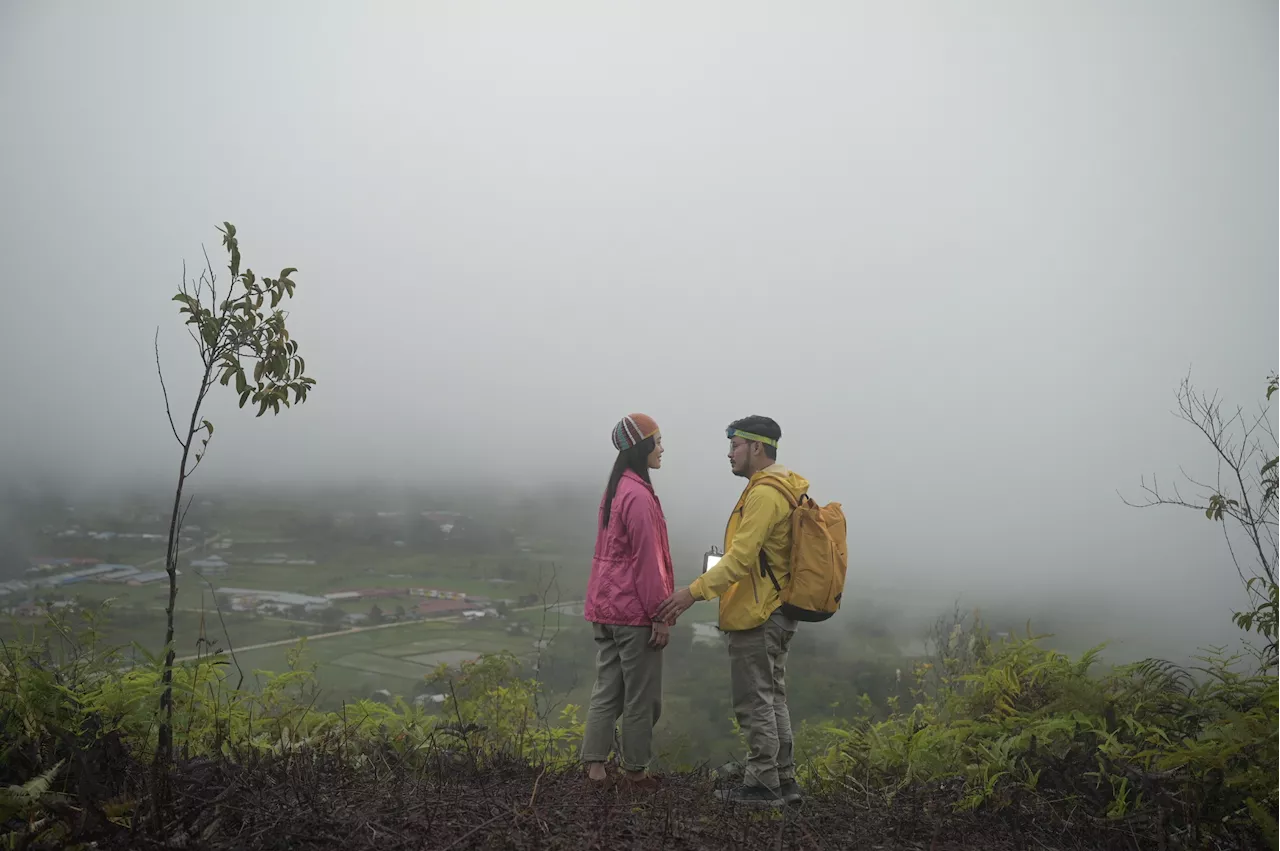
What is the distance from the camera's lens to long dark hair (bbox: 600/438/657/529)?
5145 millimetres

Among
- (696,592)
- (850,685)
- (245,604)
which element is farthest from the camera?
(245,604)

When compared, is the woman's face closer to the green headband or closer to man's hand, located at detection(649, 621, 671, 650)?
the green headband

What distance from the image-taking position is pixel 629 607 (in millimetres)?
4859

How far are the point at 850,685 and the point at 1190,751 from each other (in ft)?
23.5

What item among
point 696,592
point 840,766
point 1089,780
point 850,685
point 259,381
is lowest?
point 850,685

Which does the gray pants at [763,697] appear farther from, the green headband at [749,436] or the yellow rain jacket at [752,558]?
the green headband at [749,436]

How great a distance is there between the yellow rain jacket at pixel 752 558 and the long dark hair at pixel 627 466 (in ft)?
2.37

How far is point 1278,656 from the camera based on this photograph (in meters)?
4.75

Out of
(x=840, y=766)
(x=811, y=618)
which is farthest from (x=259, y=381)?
(x=840, y=766)

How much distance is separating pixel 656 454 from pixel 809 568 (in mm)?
1313

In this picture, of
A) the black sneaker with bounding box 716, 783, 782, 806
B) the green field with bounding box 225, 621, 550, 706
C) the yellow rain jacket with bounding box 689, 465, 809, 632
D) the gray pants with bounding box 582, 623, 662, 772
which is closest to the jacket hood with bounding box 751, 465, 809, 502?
the yellow rain jacket with bounding box 689, 465, 809, 632

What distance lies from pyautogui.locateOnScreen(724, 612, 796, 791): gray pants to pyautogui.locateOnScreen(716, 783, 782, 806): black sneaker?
54mm

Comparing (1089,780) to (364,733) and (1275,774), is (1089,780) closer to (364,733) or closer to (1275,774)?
(1275,774)

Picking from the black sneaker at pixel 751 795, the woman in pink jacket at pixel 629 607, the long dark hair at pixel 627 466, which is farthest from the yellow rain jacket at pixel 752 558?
the black sneaker at pixel 751 795
